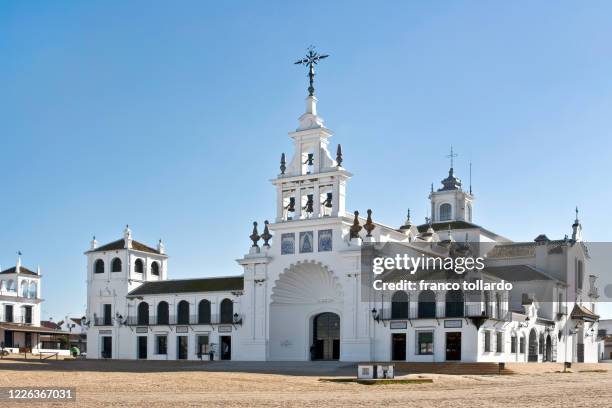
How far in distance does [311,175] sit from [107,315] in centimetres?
2045

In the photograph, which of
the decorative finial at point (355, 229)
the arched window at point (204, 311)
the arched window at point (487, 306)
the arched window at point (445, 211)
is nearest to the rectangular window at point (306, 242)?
the decorative finial at point (355, 229)

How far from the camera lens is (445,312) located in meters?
50.0

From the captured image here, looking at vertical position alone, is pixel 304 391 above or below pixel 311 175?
below

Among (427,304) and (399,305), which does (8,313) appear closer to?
(399,305)

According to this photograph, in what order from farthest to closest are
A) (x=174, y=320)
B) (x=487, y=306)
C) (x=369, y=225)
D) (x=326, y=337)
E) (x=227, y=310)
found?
(x=174, y=320)
(x=227, y=310)
(x=326, y=337)
(x=369, y=225)
(x=487, y=306)

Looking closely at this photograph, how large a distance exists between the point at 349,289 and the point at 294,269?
4.56 metres

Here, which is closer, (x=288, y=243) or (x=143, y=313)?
(x=288, y=243)

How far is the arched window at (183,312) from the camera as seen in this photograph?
205 feet

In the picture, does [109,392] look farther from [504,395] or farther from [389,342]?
[389,342]

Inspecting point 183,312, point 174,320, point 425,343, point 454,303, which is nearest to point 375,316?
point 425,343

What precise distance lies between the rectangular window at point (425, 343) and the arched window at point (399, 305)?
1.49 metres

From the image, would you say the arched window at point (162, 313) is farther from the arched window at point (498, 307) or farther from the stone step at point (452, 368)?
the arched window at point (498, 307)


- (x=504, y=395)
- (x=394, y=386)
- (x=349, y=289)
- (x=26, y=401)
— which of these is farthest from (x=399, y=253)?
(x=26, y=401)

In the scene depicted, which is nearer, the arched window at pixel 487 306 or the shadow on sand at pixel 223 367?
the shadow on sand at pixel 223 367
